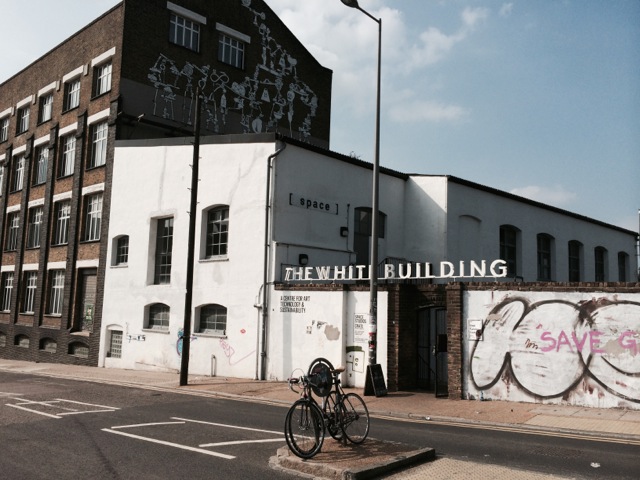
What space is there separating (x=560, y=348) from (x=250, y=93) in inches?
949

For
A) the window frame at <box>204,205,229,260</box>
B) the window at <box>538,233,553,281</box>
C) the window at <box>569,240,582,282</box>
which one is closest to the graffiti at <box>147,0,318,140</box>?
the window frame at <box>204,205,229,260</box>

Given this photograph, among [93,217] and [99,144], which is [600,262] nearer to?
[93,217]

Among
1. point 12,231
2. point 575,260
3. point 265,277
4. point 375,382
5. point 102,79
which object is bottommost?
point 375,382

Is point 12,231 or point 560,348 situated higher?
point 12,231

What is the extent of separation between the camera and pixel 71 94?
31.5 metres

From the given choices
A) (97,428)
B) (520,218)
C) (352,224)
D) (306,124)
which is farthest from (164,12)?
(97,428)

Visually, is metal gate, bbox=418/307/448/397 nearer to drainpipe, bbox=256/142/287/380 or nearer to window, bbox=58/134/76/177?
drainpipe, bbox=256/142/287/380

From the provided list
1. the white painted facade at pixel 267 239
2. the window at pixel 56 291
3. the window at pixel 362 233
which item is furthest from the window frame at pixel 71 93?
the window at pixel 362 233

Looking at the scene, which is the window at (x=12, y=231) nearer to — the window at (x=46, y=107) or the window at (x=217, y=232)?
the window at (x=46, y=107)

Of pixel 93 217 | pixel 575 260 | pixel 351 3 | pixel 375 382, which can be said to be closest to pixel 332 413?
pixel 375 382

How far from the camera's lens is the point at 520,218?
2811 cm

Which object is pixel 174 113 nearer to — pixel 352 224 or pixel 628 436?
pixel 352 224

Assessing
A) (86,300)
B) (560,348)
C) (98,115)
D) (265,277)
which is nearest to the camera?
(560,348)

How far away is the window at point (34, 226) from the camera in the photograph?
32656 millimetres
